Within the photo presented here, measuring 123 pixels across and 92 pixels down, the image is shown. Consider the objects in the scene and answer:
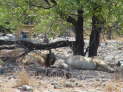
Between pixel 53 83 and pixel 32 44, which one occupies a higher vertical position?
pixel 32 44

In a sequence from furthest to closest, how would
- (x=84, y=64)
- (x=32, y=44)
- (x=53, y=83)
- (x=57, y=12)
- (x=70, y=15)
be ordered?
(x=32, y=44) < (x=70, y=15) < (x=84, y=64) < (x=57, y=12) < (x=53, y=83)

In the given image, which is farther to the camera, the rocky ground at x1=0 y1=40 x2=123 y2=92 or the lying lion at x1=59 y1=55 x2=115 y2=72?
the lying lion at x1=59 y1=55 x2=115 y2=72

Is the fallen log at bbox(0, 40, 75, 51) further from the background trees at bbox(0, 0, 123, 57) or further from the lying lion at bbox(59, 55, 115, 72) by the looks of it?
the lying lion at bbox(59, 55, 115, 72)

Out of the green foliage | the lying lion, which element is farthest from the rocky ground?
the green foliage

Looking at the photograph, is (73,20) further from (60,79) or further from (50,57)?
(60,79)

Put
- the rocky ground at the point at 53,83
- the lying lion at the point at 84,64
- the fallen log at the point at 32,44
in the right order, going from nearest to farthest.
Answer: the rocky ground at the point at 53,83
the lying lion at the point at 84,64
the fallen log at the point at 32,44

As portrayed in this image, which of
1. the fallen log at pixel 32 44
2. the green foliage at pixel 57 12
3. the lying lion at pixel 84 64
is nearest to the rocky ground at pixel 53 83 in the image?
the lying lion at pixel 84 64

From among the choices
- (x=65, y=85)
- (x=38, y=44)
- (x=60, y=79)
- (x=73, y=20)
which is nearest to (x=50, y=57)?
(x=38, y=44)

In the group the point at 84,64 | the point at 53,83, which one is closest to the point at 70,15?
the point at 84,64

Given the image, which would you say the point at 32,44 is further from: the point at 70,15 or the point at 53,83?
the point at 53,83

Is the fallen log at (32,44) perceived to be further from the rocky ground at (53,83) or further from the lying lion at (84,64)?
the rocky ground at (53,83)

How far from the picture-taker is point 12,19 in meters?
14.5

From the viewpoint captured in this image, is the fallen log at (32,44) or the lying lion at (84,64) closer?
the lying lion at (84,64)

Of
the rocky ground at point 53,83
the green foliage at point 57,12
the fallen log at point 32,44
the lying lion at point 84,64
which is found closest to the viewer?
the rocky ground at point 53,83
